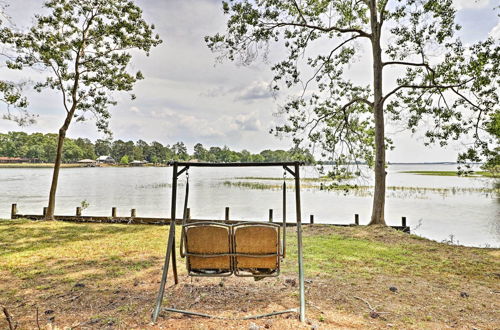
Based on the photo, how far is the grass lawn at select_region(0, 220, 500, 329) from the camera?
12.0 feet

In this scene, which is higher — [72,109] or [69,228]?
[72,109]

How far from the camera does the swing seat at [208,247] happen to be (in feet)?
13.0

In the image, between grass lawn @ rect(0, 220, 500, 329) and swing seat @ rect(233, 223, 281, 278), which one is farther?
swing seat @ rect(233, 223, 281, 278)

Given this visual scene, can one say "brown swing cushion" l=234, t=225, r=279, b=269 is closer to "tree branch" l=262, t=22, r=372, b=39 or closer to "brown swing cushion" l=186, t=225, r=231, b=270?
"brown swing cushion" l=186, t=225, r=231, b=270

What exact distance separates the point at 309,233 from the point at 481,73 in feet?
25.7

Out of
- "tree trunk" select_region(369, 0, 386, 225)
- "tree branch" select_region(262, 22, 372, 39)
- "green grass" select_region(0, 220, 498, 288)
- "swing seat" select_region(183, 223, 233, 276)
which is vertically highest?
"tree branch" select_region(262, 22, 372, 39)

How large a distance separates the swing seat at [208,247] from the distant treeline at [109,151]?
8261cm

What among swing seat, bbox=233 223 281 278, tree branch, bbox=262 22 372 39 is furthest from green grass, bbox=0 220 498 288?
tree branch, bbox=262 22 372 39

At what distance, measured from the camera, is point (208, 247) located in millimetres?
3984

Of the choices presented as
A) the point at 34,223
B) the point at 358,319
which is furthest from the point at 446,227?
the point at 34,223

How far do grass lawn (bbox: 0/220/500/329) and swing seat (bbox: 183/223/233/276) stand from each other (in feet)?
1.71

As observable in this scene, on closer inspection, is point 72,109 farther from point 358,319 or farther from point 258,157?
point 258,157

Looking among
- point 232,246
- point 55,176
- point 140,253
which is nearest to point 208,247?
point 232,246

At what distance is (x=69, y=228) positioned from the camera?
1107cm
